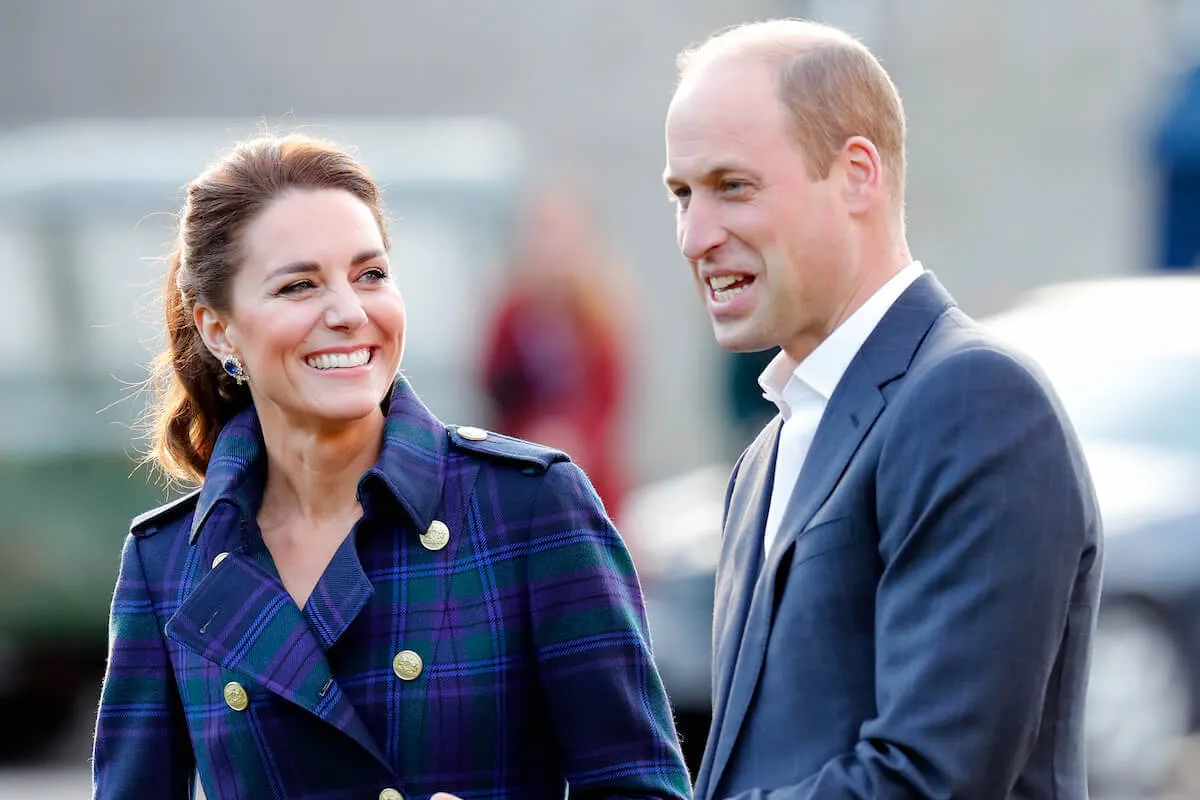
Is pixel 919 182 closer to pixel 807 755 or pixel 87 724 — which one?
pixel 87 724

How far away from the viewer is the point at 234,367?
3604 millimetres

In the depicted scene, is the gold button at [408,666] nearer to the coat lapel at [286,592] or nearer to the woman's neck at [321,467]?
the coat lapel at [286,592]

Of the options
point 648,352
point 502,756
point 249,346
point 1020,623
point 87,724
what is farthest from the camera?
point 648,352

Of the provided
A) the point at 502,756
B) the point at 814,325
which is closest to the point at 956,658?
the point at 814,325

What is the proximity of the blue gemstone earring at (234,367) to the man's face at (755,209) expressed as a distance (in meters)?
1.03

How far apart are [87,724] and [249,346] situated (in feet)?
20.6

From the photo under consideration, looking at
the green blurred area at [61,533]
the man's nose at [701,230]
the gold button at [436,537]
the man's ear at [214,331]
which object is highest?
the man's nose at [701,230]

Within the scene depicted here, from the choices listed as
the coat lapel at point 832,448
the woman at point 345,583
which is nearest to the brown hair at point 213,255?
the woman at point 345,583

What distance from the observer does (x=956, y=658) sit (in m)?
2.47

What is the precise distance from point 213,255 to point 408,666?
798 mm

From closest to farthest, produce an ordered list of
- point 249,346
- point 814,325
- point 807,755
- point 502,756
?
1. point 807,755
2. point 814,325
3. point 502,756
4. point 249,346

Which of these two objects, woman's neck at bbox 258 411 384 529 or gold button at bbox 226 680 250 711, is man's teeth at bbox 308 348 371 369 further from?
gold button at bbox 226 680 250 711

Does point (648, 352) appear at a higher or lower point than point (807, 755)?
lower

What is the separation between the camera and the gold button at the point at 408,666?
10.7 ft
